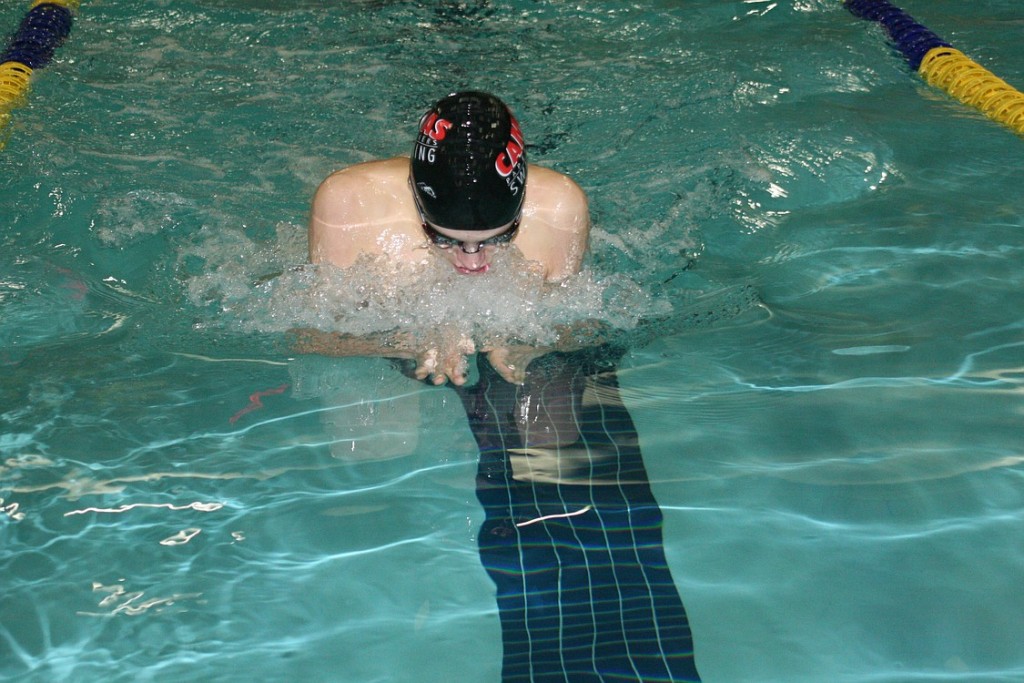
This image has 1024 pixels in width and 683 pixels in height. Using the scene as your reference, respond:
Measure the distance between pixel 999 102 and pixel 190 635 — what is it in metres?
4.69

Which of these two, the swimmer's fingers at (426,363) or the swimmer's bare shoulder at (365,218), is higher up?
the swimmer's bare shoulder at (365,218)

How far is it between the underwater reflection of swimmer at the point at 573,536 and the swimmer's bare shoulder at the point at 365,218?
1.72 feet

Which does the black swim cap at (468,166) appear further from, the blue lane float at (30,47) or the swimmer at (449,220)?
the blue lane float at (30,47)

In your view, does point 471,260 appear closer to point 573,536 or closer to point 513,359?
Answer: point 513,359

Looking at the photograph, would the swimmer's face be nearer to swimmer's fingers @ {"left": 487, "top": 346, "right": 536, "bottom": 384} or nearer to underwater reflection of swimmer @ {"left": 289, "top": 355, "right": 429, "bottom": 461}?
swimmer's fingers @ {"left": 487, "top": 346, "right": 536, "bottom": 384}

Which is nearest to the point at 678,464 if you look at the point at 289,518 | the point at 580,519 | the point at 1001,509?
the point at 580,519

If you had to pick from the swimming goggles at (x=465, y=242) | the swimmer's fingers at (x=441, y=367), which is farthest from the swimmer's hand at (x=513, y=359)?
the swimming goggles at (x=465, y=242)

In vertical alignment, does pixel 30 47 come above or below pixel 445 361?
below

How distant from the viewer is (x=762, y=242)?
13.9 feet

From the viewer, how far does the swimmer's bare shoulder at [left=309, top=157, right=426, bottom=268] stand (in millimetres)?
3391

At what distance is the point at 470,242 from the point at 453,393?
507 mm

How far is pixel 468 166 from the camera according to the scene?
2895mm

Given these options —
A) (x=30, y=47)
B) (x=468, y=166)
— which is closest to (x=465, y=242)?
(x=468, y=166)

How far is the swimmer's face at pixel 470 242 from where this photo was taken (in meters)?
3.04
